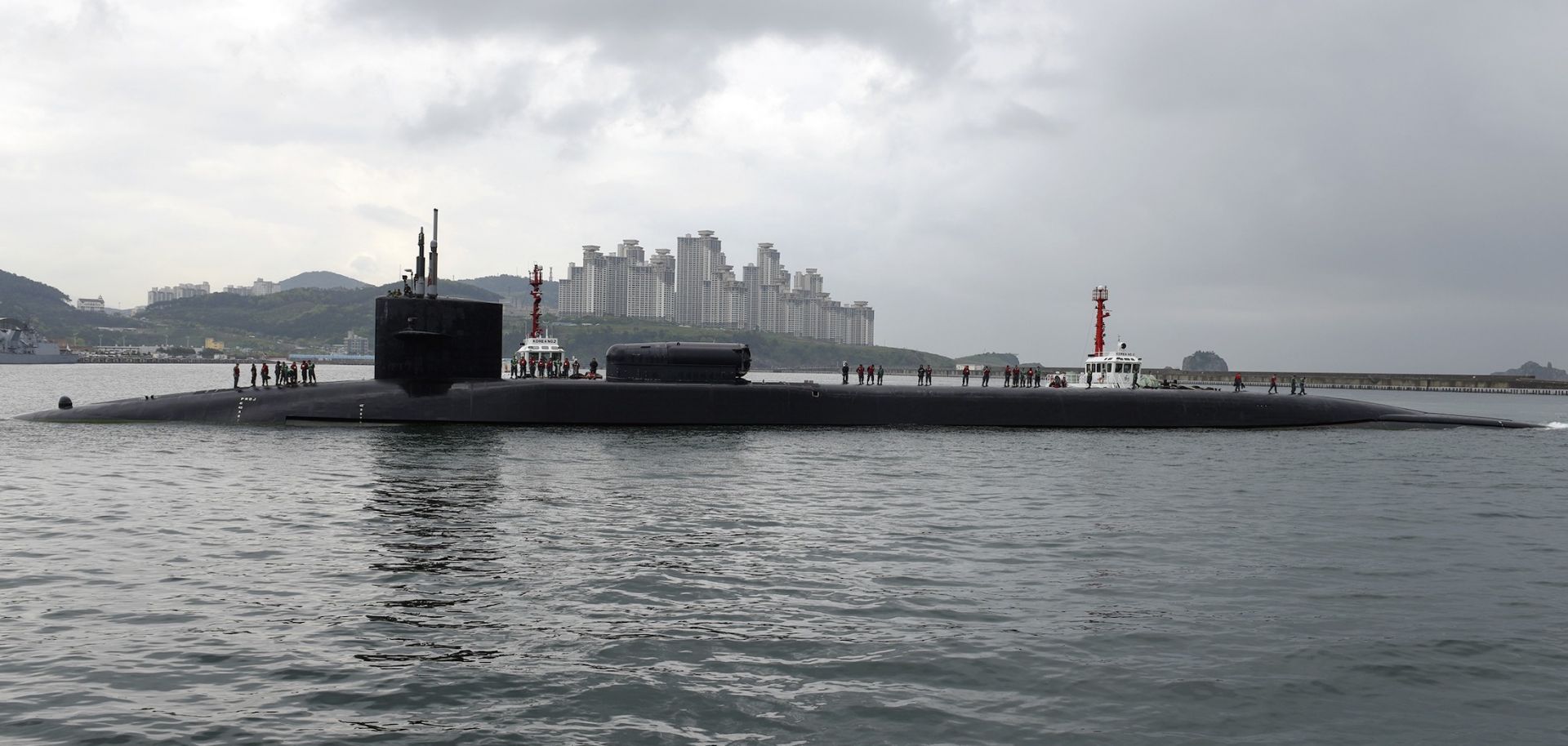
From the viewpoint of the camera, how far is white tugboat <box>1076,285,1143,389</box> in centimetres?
4744

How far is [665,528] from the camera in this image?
17453mm

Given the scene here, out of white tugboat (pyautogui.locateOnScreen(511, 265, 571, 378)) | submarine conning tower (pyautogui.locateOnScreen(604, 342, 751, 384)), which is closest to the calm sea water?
submarine conning tower (pyautogui.locateOnScreen(604, 342, 751, 384))

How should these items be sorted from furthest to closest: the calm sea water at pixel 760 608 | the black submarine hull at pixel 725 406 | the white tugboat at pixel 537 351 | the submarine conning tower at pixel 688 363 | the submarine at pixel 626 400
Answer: the white tugboat at pixel 537 351, the submarine conning tower at pixel 688 363, the black submarine hull at pixel 725 406, the submarine at pixel 626 400, the calm sea water at pixel 760 608

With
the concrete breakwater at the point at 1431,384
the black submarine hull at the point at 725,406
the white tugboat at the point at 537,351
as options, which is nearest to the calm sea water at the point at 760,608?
the black submarine hull at the point at 725,406

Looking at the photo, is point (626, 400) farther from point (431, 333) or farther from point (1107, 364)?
point (1107, 364)

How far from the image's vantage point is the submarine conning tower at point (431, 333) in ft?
112

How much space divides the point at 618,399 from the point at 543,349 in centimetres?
1702

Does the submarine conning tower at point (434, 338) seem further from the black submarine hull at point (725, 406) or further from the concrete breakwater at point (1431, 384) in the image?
the concrete breakwater at point (1431, 384)

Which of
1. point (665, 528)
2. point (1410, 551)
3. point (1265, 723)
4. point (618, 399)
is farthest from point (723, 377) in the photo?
point (1265, 723)

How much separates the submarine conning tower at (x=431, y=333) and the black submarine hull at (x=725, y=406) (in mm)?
517

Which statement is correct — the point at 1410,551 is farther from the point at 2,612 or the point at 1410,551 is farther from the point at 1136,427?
the point at 1136,427

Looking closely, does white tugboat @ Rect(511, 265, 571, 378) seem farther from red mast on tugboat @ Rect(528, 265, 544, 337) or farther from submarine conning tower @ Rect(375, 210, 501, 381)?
submarine conning tower @ Rect(375, 210, 501, 381)

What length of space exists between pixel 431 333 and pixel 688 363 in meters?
9.38

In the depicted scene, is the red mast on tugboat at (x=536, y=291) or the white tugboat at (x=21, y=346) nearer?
the red mast on tugboat at (x=536, y=291)
